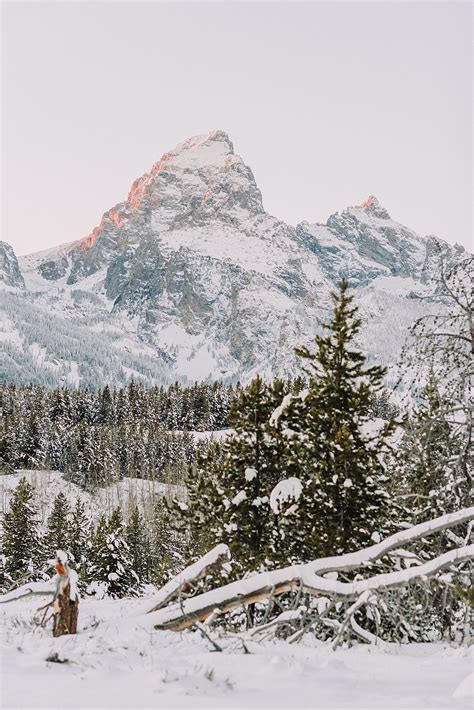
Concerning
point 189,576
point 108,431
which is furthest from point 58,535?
point 108,431

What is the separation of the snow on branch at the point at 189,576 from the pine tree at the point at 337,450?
17.4ft

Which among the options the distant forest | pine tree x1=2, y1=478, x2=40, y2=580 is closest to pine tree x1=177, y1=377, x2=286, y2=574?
pine tree x1=2, y1=478, x2=40, y2=580

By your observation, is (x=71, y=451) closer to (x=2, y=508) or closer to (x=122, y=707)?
Result: (x=2, y=508)

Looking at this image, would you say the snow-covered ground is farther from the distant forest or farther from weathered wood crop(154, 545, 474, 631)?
the distant forest

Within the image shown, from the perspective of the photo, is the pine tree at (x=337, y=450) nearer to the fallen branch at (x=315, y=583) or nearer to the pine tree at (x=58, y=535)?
the fallen branch at (x=315, y=583)

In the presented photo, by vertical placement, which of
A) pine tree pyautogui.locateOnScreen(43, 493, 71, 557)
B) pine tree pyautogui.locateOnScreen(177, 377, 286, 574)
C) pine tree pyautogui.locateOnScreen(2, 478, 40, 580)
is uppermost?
pine tree pyautogui.locateOnScreen(177, 377, 286, 574)

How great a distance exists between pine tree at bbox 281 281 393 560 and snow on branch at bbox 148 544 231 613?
530cm

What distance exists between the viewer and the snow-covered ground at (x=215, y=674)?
4.30 meters

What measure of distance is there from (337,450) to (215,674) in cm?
923

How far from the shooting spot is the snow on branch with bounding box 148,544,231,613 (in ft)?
27.3

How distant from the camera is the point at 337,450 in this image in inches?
547

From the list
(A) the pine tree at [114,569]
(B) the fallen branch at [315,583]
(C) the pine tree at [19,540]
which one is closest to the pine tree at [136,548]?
(C) the pine tree at [19,540]

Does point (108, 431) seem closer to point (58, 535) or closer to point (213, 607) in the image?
point (58, 535)

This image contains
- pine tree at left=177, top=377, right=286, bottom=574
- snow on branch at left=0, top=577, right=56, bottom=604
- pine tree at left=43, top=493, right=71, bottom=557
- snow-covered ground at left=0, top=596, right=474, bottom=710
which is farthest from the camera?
pine tree at left=43, top=493, right=71, bottom=557
